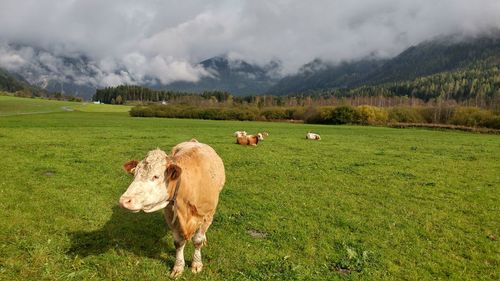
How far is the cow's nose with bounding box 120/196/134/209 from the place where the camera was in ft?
22.1

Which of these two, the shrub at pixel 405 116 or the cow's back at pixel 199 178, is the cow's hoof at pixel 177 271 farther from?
the shrub at pixel 405 116

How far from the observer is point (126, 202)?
22.3 ft

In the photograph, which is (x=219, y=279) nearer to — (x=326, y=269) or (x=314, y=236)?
(x=326, y=269)

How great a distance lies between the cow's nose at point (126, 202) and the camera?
6.73 metres

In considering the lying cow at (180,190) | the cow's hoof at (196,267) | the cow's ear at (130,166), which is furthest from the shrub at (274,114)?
the cow's ear at (130,166)

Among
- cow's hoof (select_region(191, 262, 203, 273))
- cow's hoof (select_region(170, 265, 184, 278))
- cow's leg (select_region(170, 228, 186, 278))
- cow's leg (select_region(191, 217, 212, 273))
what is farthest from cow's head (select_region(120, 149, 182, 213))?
cow's hoof (select_region(191, 262, 203, 273))

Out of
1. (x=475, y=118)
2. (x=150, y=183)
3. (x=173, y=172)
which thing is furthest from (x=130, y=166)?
(x=475, y=118)

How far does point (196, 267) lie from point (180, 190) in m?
2.36

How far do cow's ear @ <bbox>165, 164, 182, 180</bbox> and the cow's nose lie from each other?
92cm

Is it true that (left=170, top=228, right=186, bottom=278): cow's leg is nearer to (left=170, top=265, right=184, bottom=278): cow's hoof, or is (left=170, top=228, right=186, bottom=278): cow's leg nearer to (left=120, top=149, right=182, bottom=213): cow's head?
(left=170, top=265, right=184, bottom=278): cow's hoof

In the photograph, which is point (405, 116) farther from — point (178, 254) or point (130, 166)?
point (130, 166)

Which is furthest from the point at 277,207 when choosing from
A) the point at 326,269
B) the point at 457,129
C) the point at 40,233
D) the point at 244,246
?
the point at 457,129

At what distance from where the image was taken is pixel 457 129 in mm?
75688

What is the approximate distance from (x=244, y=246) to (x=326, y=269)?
2.43m
